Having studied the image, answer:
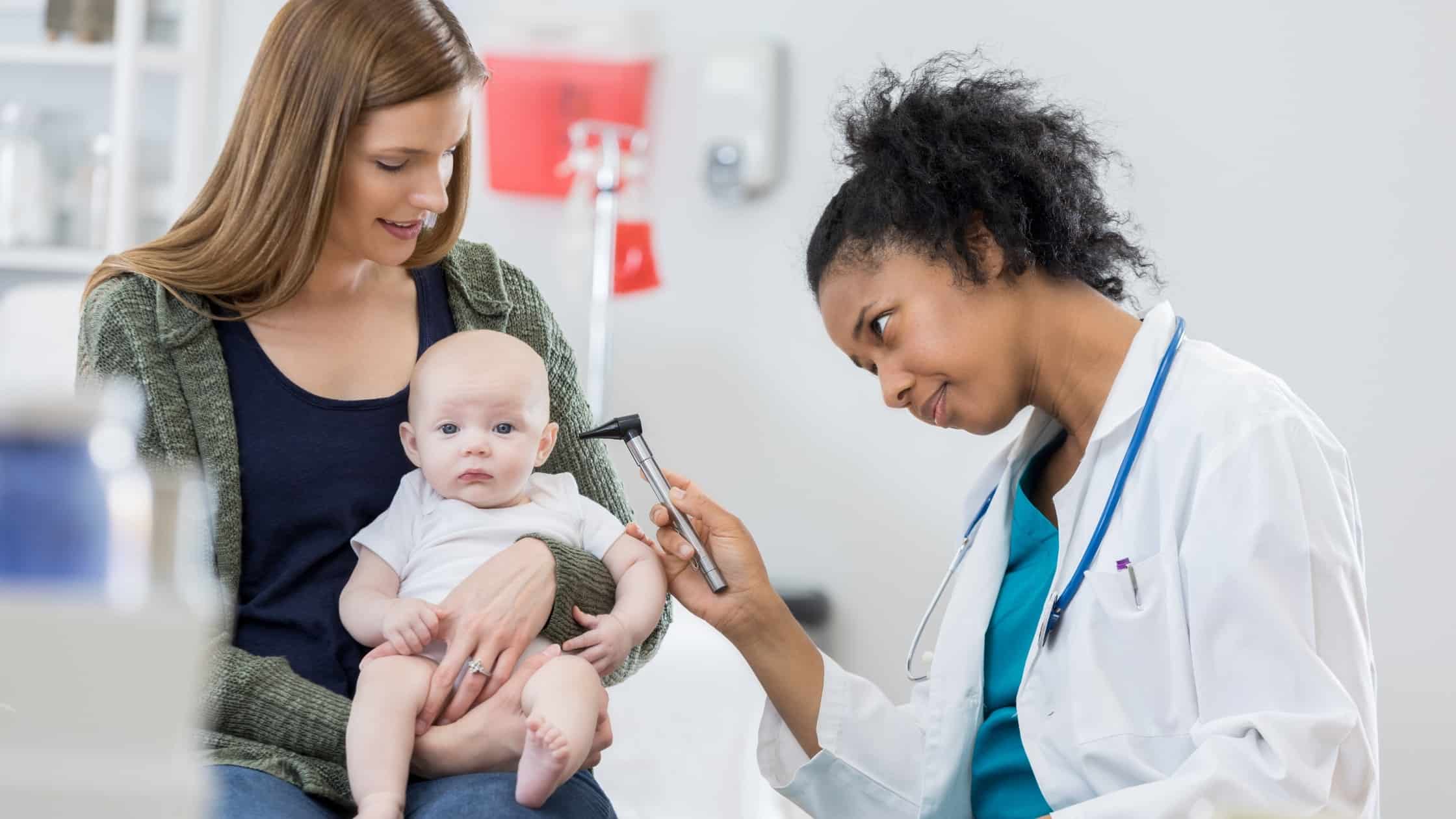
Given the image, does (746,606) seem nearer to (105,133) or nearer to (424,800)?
(424,800)

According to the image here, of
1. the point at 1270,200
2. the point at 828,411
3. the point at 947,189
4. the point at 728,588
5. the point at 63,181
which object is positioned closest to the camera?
the point at 947,189

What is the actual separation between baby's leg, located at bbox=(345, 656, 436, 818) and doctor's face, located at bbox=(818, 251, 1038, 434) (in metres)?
0.56

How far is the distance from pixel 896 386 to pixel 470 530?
1.55ft

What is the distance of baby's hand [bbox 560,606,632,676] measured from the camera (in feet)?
4.24

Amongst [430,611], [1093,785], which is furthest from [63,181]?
[1093,785]

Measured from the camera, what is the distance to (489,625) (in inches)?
49.3

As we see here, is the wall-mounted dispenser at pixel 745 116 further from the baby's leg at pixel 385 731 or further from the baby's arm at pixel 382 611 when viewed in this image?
the baby's leg at pixel 385 731

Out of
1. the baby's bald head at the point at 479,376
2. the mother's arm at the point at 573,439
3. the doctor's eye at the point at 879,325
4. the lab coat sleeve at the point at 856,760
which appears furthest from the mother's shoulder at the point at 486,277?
the lab coat sleeve at the point at 856,760

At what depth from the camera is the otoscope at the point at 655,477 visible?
1312 millimetres

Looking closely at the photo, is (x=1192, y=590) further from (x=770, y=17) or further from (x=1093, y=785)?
(x=770, y=17)

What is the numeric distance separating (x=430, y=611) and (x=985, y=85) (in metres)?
0.81

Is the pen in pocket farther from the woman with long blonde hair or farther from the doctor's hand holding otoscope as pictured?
the woman with long blonde hair

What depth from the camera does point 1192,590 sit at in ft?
3.80

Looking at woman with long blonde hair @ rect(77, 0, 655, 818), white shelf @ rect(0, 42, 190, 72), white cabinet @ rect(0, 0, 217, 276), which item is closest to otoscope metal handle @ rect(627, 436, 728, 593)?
woman with long blonde hair @ rect(77, 0, 655, 818)
